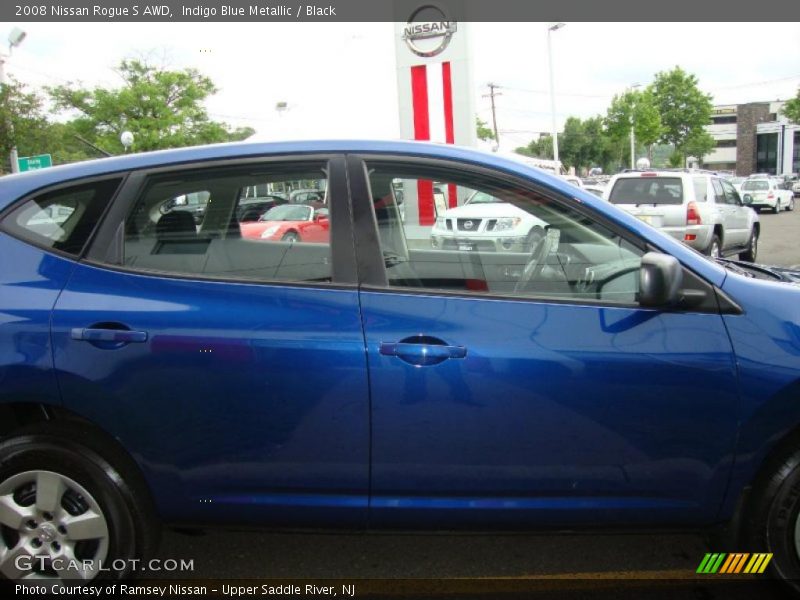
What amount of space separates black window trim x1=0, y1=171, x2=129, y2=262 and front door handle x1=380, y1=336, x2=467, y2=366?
120 cm

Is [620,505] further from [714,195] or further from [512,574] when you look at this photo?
[714,195]

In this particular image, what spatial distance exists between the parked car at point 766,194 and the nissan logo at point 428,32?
2581cm

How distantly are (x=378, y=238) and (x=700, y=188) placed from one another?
10167mm

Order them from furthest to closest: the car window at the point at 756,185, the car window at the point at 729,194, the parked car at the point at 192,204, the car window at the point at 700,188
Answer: the car window at the point at 756,185, the car window at the point at 729,194, the car window at the point at 700,188, the parked car at the point at 192,204

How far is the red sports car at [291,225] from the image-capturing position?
8.16 feet

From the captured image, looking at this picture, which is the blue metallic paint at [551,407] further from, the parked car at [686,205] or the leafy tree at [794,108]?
the leafy tree at [794,108]

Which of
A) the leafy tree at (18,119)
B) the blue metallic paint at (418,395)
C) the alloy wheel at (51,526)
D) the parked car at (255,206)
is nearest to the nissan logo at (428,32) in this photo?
the parked car at (255,206)

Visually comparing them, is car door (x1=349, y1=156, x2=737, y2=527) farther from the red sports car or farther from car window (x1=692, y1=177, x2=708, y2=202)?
car window (x1=692, y1=177, x2=708, y2=202)

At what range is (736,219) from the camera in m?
11.9

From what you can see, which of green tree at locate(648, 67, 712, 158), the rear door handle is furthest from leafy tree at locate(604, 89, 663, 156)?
the rear door handle

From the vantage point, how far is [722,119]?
8888 centimetres

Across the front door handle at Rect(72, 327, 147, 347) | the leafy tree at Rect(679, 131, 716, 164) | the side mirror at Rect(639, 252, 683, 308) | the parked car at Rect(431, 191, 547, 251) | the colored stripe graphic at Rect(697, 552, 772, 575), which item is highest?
the leafy tree at Rect(679, 131, 716, 164)

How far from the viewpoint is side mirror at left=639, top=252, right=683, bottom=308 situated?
2.22 m

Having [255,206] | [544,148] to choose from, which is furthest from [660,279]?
[544,148]
